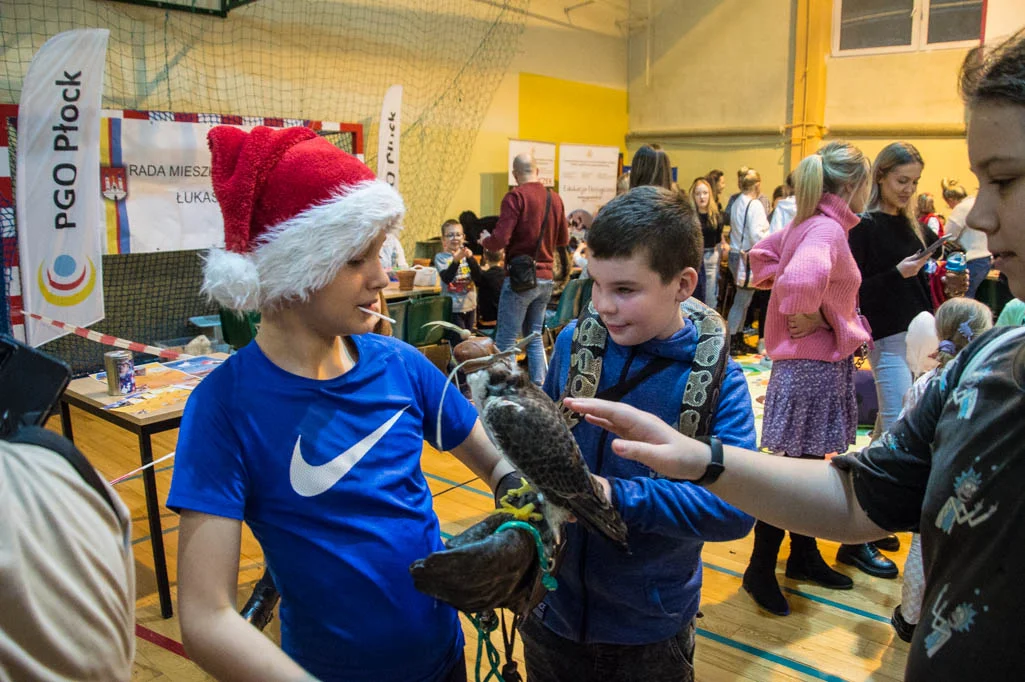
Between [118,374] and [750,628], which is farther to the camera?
[118,374]

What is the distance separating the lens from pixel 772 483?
3.73 feet

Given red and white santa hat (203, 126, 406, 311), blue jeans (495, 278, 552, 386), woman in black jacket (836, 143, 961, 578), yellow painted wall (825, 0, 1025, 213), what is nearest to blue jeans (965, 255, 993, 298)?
yellow painted wall (825, 0, 1025, 213)

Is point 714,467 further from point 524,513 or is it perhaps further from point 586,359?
point 586,359

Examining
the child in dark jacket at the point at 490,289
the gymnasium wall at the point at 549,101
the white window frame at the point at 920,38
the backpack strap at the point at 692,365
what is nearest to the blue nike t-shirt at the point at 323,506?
the backpack strap at the point at 692,365

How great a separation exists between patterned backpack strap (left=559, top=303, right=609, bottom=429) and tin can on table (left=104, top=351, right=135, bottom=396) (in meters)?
2.32

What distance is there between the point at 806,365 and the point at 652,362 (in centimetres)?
168

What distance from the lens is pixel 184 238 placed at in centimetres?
576

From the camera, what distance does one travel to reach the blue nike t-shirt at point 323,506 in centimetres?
113

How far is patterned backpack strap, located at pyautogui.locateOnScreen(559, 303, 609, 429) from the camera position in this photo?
1491 millimetres

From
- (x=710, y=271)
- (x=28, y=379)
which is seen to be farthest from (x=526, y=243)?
(x=28, y=379)

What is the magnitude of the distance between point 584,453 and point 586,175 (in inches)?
341

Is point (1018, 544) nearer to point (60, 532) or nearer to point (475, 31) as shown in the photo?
point (60, 532)

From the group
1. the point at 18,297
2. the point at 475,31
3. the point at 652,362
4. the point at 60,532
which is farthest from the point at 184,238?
the point at 60,532

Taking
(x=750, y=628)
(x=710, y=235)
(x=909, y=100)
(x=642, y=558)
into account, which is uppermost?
(x=909, y=100)
